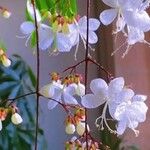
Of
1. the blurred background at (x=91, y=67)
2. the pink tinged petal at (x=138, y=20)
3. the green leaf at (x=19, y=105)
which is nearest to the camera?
the pink tinged petal at (x=138, y=20)

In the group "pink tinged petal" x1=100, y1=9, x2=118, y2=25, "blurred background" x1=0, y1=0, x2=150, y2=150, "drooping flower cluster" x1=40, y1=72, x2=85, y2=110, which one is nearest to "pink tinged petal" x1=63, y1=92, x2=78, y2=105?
"drooping flower cluster" x1=40, y1=72, x2=85, y2=110

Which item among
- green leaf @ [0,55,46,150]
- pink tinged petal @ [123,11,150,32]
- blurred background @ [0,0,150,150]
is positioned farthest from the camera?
blurred background @ [0,0,150,150]

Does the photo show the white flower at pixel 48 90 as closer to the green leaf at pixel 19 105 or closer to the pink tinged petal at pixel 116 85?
the pink tinged petal at pixel 116 85

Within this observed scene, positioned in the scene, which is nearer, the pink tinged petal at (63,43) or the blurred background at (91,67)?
the pink tinged petal at (63,43)

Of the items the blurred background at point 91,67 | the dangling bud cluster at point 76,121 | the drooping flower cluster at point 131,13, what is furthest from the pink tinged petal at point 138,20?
the blurred background at point 91,67

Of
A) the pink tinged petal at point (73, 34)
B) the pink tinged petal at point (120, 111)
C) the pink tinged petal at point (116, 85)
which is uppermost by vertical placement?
the pink tinged petal at point (73, 34)

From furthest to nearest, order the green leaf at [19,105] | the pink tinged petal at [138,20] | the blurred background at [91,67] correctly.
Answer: the blurred background at [91,67]
the green leaf at [19,105]
the pink tinged petal at [138,20]

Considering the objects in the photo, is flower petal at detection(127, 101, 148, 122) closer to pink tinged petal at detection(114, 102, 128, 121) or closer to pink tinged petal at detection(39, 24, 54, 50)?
pink tinged petal at detection(114, 102, 128, 121)
